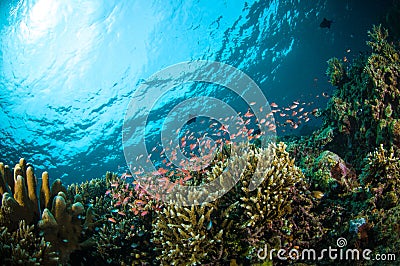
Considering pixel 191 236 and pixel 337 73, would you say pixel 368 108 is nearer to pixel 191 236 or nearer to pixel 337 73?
pixel 337 73

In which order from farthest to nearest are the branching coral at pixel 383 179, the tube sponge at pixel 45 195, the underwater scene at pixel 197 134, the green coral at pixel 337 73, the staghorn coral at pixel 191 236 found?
the green coral at pixel 337 73 < the tube sponge at pixel 45 195 < the branching coral at pixel 383 179 < the underwater scene at pixel 197 134 < the staghorn coral at pixel 191 236

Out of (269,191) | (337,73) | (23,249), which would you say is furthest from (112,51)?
(269,191)

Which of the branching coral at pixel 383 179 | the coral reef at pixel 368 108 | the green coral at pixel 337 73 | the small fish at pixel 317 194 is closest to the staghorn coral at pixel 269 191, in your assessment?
the small fish at pixel 317 194

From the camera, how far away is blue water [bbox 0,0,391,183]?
1334cm

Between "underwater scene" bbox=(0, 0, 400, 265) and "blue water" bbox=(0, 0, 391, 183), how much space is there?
111mm

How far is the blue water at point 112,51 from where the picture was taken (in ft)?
43.8

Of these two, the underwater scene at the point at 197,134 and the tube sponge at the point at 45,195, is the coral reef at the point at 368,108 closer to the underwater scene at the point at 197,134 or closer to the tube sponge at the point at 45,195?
the underwater scene at the point at 197,134

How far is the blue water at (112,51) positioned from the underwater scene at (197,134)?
11 centimetres

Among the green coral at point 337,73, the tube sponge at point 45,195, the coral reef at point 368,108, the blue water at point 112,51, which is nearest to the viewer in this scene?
the tube sponge at point 45,195

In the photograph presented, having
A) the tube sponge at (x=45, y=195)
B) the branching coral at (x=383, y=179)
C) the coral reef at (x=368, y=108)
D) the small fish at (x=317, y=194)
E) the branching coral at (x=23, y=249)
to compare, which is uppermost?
the coral reef at (x=368, y=108)

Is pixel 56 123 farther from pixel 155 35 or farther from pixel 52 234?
pixel 52 234

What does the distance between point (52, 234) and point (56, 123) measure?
18.7 meters

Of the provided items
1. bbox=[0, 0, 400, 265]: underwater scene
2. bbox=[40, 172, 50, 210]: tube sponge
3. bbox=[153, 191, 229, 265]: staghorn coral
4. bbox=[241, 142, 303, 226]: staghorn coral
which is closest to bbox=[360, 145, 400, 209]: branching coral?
bbox=[0, 0, 400, 265]: underwater scene

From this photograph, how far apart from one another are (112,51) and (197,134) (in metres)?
16.0
